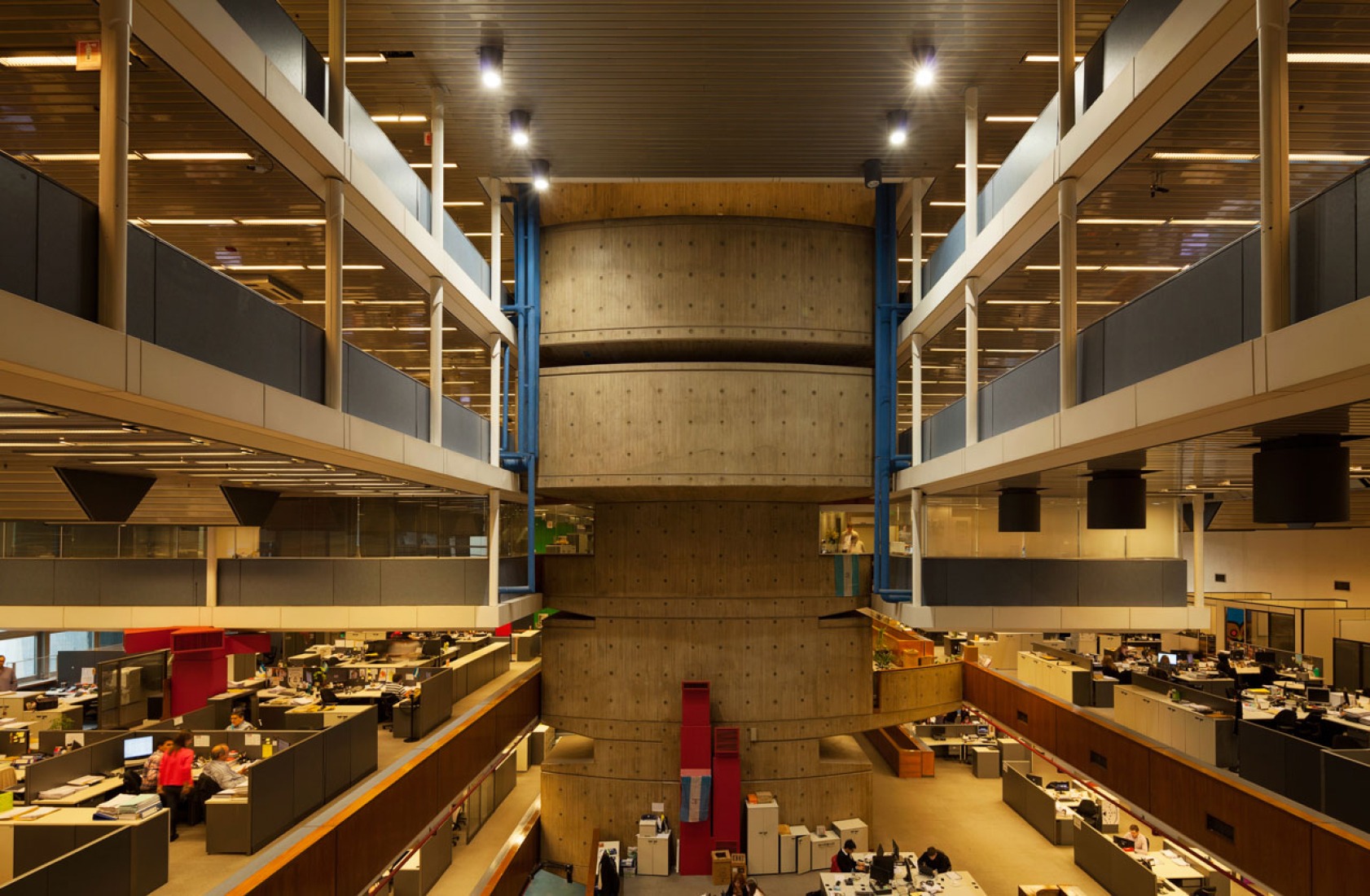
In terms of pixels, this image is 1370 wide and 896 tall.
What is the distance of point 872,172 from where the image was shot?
1598 centimetres

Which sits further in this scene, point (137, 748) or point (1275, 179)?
point (137, 748)

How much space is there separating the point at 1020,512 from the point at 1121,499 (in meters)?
2.46

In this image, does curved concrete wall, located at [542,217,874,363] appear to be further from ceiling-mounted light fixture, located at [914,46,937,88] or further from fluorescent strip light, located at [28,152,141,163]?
fluorescent strip light, located at [28,152,141,163]

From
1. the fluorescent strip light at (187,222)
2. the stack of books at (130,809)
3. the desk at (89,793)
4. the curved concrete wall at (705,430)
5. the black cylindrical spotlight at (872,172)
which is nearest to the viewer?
the stack of books at (130,809)

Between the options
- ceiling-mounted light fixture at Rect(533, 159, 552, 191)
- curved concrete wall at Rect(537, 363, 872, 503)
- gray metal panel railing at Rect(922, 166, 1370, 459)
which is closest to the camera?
gray metal panel railing at Rect(922, 166, 1370, 459)

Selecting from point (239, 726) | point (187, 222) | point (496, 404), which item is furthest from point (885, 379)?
point (239, 726)

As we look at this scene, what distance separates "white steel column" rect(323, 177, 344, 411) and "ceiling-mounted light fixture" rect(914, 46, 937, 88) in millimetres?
7731

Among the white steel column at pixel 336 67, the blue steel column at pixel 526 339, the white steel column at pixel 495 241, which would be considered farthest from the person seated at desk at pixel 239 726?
the white steel column at pixel 336 67

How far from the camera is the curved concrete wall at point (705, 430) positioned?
54.3 feet

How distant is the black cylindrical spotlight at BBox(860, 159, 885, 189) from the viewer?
15.9m

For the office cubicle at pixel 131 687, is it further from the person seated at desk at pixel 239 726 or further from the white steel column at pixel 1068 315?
the white steel column at pixel 1068 315

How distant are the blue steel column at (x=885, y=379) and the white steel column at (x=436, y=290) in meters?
8.19

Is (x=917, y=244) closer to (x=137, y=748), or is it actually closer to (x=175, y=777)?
(x=175, y=777)

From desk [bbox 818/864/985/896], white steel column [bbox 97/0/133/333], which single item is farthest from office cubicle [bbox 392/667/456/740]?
white steel column [bbox 97/0/133/333]
